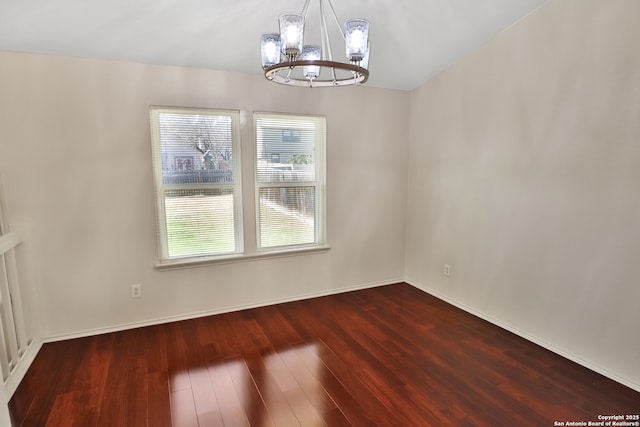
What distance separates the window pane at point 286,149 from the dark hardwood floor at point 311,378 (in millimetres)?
1437

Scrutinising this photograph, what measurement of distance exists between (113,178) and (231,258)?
1219 millimetres

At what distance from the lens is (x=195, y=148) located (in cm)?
319

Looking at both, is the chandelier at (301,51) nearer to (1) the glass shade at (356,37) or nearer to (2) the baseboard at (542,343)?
(1) the glass shade at (356,37)

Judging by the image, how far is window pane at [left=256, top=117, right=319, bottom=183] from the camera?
346cm

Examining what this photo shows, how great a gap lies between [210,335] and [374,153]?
250 cm

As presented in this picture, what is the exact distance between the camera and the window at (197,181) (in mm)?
3092

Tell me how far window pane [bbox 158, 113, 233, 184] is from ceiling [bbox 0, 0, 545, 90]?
47cm

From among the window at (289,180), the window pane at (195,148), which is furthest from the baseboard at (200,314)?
the window pane at (195,148)

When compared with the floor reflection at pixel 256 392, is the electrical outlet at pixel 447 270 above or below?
above

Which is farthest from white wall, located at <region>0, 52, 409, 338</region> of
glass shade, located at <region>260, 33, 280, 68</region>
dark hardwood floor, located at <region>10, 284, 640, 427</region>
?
glass shade, located at <region>260, 33, 280, 68</region>

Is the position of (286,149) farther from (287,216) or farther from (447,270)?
(447,270)

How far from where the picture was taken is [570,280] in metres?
2.60

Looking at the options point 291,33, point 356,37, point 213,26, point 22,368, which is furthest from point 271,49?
point 22,368

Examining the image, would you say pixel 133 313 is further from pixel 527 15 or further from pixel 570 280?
pixel 527 15
